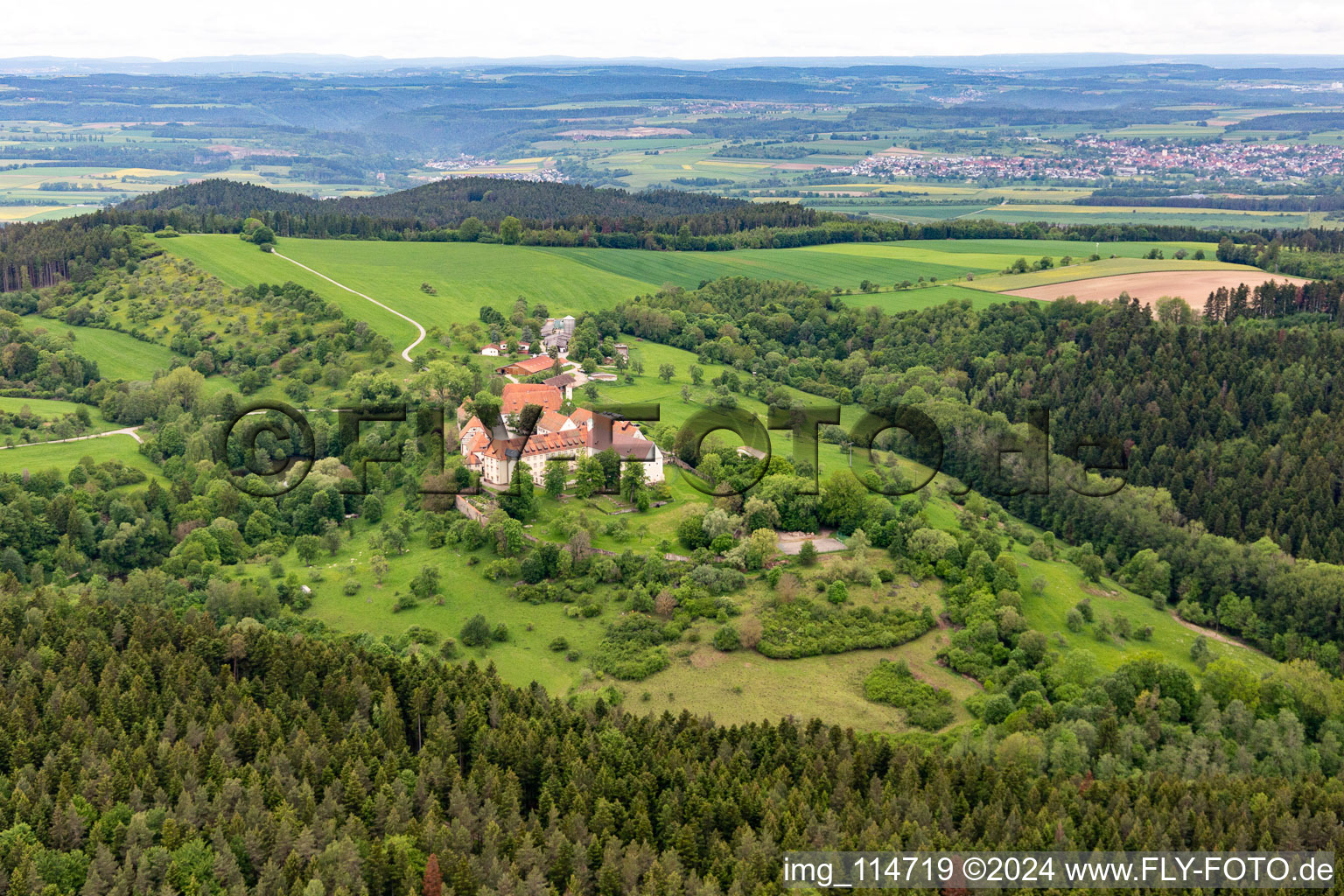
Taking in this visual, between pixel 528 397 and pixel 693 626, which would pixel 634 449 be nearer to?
pixel 528 397

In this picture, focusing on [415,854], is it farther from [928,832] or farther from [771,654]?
[771,654]

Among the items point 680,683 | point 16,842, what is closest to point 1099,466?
point 680,683

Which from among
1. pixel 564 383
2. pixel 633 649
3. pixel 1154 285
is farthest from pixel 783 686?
pixel 1154 285

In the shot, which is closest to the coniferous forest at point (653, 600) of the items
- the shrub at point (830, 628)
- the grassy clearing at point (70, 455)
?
the shrub at point (830, 628)

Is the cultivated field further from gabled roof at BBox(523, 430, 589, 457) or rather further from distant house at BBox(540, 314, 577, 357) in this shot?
gabled roof at BBox(523, 430, 589, 457)

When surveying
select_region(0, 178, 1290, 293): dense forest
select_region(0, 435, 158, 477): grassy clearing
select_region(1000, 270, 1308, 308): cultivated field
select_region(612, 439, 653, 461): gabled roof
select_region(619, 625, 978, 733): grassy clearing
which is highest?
select_region(0, 178, 1290, 293): dense forest

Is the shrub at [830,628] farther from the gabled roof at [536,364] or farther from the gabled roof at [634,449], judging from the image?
the gabled roof at [536,364]

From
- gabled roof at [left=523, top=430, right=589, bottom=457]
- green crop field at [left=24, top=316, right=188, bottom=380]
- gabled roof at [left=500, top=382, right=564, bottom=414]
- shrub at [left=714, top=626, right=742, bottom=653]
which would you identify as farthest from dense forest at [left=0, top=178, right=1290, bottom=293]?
shrub at [left=714, top=626, right=742, bottom=653]
